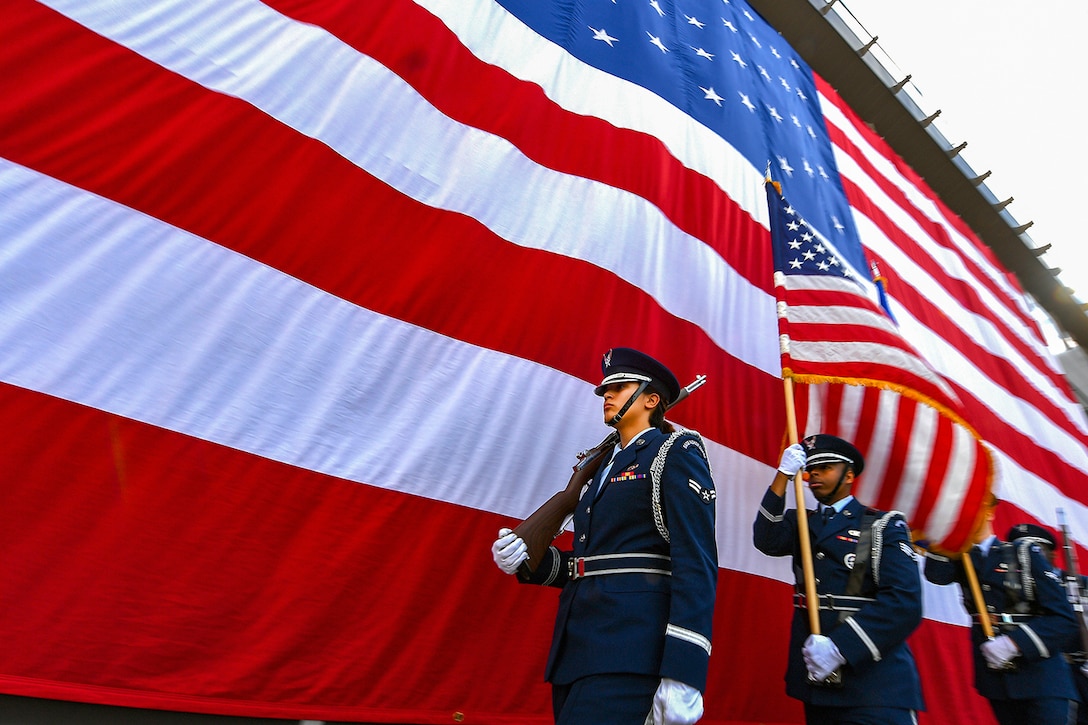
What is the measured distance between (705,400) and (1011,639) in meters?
1.25

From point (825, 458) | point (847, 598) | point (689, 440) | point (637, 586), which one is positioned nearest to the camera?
point (637, 586)

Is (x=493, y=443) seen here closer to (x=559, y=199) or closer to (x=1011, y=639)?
(x=559, y=199)

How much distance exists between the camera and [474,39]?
9.00 feet

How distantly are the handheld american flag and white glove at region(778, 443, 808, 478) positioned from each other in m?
0.43

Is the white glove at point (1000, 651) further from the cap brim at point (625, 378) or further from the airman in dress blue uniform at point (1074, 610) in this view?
the cap brim at point (625, 378)

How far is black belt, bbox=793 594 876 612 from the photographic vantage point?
80.4 inches

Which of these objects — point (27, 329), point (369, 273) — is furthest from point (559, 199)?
point (27, 329)

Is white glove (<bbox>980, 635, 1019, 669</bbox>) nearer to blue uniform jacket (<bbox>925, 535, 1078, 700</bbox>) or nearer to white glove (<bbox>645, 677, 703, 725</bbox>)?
blue uniform jacket (<bbox>925, 535, 1078, 700</bbox>)

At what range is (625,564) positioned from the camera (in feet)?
5.00

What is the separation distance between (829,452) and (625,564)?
46.2 inches

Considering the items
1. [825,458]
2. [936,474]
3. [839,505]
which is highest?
[936,474]

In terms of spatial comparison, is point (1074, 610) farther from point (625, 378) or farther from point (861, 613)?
point (625, 378)

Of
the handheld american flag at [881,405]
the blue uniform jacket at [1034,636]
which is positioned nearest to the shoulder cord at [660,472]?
the handheld american flag at [881,405]

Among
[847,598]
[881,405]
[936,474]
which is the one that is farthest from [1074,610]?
[847,598]
